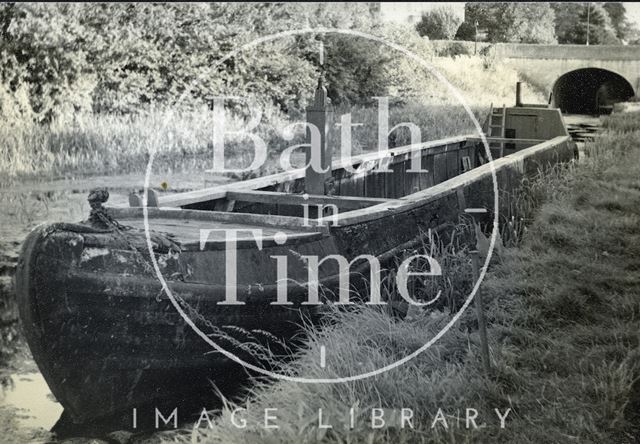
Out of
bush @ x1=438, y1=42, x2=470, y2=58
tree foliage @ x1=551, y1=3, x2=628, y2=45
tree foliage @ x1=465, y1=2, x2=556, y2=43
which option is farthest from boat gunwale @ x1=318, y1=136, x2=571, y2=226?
tree foliage @ x1=551, y1=3, x2=628, y2=45

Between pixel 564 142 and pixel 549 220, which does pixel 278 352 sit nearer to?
pixel 549 220

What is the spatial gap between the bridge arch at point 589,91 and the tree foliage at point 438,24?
6625 mm

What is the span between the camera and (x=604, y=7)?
41.5 m

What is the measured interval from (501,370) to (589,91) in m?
35.8

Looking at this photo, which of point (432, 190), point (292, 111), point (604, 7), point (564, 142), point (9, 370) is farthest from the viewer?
point (604, 7)

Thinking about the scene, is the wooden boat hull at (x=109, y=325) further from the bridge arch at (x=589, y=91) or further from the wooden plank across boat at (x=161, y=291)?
the bridge arch at (x=589, y=91)

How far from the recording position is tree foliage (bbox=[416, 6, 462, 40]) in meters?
28.2

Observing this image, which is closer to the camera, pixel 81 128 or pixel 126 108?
pixel 81 128

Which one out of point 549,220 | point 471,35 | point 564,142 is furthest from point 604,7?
point 549,220

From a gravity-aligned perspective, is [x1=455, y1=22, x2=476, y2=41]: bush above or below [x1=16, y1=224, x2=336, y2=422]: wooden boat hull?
above

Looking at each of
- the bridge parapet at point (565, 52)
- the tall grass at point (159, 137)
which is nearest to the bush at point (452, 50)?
the bridge parapet at point (565, 52)

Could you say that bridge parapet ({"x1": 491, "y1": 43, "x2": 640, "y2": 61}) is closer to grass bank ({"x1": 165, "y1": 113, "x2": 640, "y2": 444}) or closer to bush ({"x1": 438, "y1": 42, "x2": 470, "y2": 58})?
bush ({"x1": 438, "y1": 42, "x2": 470, "y2": 58})

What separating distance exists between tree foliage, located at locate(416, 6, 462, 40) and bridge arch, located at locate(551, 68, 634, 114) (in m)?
6.62

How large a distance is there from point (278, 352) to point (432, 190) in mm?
2279
